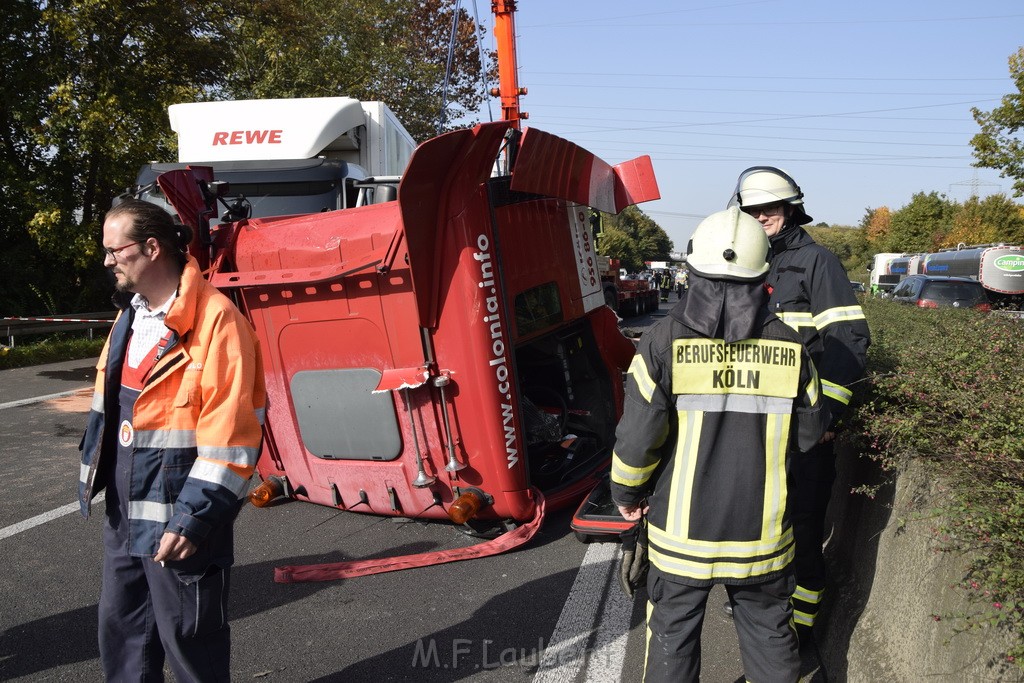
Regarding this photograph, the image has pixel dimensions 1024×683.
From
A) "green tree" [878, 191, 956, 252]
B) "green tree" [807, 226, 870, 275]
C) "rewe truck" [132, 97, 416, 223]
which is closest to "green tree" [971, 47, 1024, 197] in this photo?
"rewe truck" [132, 97, 416, 223]

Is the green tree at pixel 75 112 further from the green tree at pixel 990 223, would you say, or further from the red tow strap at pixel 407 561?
the green tree at pixel 990 223

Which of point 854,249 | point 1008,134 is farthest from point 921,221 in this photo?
point 1008,134

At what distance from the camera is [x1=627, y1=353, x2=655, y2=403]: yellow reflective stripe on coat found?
2.44 m

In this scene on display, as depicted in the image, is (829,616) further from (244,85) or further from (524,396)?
(244,85)

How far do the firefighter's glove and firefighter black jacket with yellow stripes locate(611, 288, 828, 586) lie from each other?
0.35 metres

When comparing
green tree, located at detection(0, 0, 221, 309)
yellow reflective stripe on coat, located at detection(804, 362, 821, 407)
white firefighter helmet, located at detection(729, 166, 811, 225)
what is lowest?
yellow reflective stripe on coat, located at detection(804, 362, 821, 407)

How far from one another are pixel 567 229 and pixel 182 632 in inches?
151

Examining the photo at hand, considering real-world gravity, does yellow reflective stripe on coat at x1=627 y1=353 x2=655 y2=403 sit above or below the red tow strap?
above

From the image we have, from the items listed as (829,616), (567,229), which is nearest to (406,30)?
(567,229)

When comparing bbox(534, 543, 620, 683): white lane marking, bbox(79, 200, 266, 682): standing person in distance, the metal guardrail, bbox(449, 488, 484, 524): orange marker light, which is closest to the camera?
bbox(79, 200, 266, 682): standing person in distance

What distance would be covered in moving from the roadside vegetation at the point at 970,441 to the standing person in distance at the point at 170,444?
7.05 feet

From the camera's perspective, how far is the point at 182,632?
254 cm

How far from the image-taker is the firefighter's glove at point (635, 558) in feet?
9.42

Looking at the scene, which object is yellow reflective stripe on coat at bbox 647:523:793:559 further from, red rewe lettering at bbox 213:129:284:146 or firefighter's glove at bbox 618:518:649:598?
red rewe lettering at bbox 213:129:284:146
